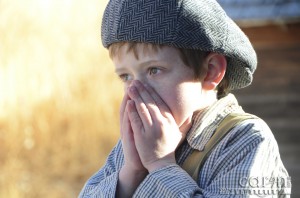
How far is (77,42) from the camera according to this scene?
12.7m

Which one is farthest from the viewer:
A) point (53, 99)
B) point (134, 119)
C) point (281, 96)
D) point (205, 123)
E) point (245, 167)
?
point (53, 99)

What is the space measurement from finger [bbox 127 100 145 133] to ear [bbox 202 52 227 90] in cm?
28

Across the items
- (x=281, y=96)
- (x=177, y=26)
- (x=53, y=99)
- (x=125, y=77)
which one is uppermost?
(x=177, y=26)

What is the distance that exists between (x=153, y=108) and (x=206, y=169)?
26 cm

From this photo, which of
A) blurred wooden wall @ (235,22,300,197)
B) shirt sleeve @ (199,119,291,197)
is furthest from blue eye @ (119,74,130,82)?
blurred wooden wall @ (235,22,300,197)

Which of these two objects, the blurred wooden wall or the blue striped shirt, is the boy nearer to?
the blue striped shirt

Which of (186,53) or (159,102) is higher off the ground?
(186,53)

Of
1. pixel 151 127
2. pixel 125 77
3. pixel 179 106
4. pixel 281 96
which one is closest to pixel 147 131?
pixel 151 127

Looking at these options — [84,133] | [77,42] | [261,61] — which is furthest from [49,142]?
[261,61]

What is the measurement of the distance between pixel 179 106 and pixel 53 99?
32.5 feet

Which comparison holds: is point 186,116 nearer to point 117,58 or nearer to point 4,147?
point 117,58

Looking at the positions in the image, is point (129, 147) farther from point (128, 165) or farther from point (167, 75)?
point (167, 75)

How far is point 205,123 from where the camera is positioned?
2656mm

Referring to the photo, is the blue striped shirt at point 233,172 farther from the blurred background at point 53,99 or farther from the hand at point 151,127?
the blurred background at point 53,99
